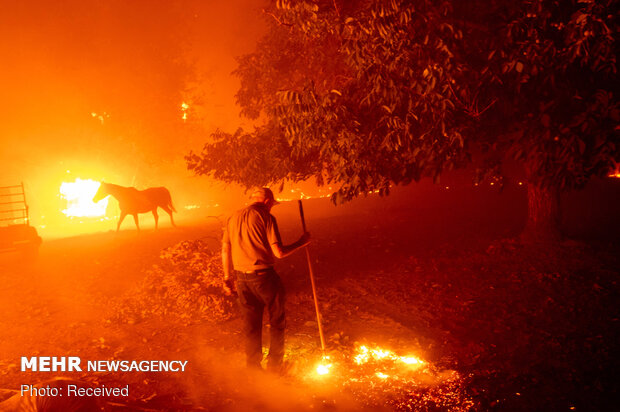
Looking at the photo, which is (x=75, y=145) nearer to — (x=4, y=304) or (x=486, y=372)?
(x=4, y=304)

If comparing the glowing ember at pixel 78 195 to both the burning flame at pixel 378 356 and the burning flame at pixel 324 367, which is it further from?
the burning flame at pixel 378 356

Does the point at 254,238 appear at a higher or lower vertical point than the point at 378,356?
higher

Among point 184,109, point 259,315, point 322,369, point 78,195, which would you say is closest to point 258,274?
point 259,315

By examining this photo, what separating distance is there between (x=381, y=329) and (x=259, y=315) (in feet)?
7.18

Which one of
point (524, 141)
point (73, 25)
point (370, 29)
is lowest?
point (524, 141)

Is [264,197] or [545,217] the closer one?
[264,197]

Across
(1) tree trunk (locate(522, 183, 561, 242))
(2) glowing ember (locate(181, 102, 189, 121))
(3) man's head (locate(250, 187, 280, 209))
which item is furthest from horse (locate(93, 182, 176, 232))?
(2) glowing ember (locate(181, 102, 189, 121))

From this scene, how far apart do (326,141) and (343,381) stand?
421 centimetres

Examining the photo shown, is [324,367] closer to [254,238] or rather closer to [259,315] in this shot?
[259,315]

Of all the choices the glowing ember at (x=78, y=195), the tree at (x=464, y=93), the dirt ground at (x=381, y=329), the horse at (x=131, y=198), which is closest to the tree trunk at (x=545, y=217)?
the dirt ground at (x=381, y=329)

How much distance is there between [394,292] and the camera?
8305 millimetres

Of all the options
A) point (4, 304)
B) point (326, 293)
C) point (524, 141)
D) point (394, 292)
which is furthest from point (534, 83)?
point (4, 304)

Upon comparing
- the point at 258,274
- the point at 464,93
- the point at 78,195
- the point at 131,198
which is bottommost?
the point at 258,274

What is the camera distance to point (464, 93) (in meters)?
6.94
